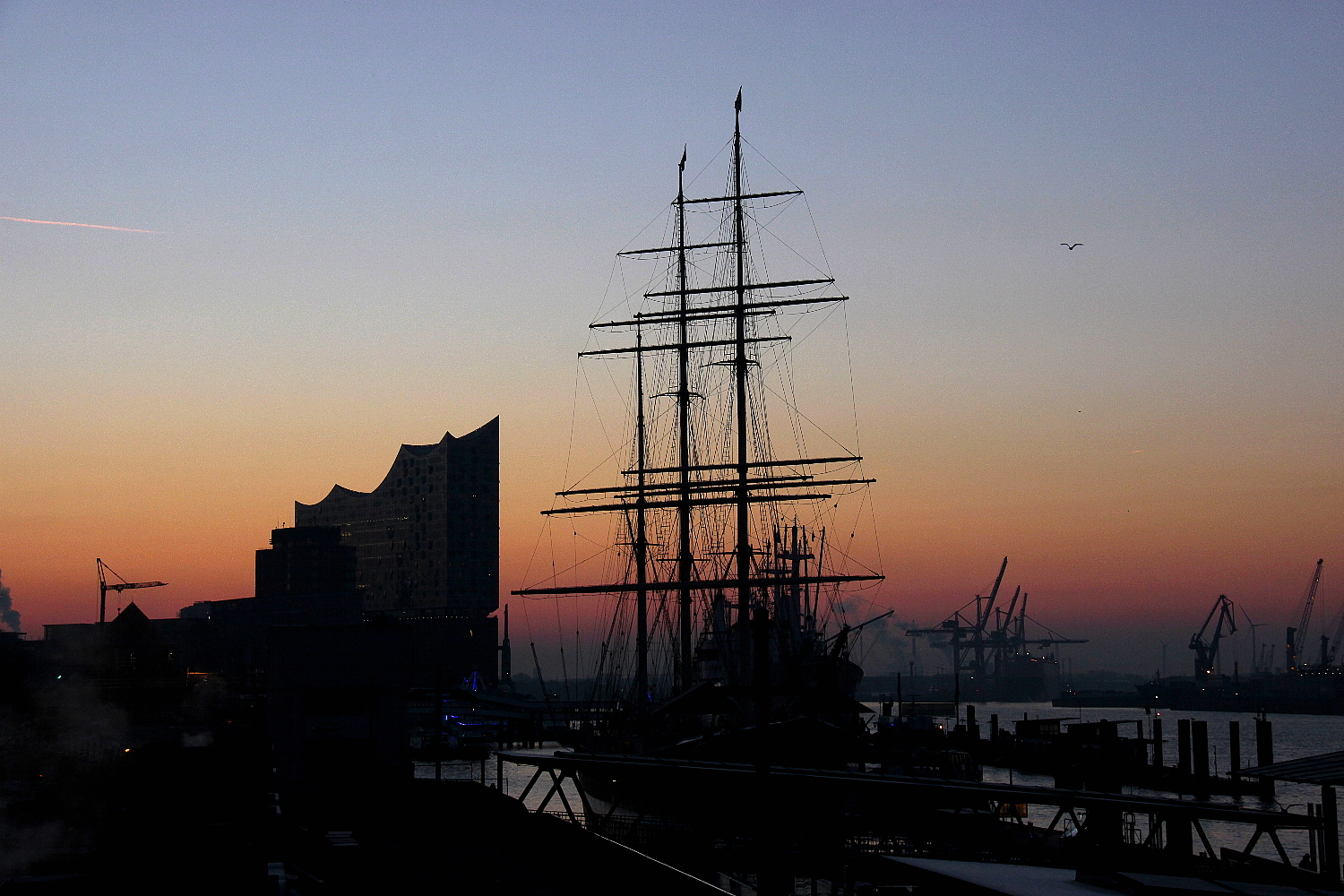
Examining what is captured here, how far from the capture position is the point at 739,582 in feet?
199

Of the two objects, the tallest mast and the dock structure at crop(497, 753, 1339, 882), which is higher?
the tallest mast

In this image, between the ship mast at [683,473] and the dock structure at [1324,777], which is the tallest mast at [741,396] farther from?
the dock structure at [1324,777]

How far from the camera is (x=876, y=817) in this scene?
55.5m

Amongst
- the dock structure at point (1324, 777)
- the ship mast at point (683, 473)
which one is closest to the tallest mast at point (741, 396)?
the ship mast at point (683, 473)

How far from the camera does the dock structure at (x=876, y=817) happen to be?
26.9 m

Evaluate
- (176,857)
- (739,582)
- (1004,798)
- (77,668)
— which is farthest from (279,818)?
(77,668)

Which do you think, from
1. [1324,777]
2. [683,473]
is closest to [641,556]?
[683,473]

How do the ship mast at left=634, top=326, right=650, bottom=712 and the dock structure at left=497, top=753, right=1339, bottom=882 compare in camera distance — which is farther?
the ship mast at left=634, top=326, right=650, bottom=712

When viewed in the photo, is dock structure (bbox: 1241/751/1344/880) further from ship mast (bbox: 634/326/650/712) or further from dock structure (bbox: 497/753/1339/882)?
ship mast (bbox: 634/326/650/712)

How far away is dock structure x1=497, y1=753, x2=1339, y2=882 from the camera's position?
26906mm

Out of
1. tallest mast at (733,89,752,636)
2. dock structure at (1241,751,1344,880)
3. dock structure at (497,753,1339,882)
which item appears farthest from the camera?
tallest mast at (733,89,752,636)

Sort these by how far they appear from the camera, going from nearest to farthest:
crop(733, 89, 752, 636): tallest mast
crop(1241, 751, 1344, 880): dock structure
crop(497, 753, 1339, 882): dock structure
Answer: crop(1241, 751, 1344, 880): dock structure, crop(497, 753, 1339, 882): dock structure, crop(733, 89, 752, 636): tallest mast

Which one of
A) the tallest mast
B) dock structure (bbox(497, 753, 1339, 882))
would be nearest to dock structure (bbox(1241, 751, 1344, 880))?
dock structure (bbox(497, 753, 1339, 882))

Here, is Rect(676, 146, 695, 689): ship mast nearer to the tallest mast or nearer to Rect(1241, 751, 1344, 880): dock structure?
the tallest mast
